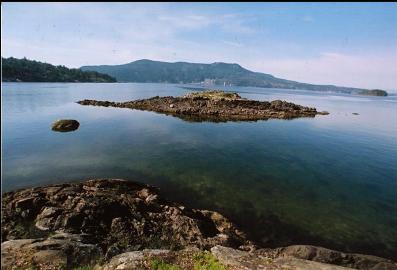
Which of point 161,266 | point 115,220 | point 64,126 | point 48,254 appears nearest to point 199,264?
point 161,266

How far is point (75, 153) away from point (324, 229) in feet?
108

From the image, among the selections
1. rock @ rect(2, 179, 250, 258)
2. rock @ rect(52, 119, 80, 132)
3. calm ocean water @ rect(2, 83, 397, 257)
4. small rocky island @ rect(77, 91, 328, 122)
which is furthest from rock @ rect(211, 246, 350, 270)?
small rocky island @ rect(77, 91, 328, 122)

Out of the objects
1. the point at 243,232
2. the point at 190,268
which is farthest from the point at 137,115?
the point at 190,268

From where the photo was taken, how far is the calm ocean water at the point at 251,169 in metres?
24.6

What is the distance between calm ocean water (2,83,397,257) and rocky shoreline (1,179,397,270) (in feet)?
9.85

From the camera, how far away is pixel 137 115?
8025 cm

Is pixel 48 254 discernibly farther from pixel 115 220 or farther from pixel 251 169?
pixel 251 169

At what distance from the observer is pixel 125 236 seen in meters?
19.2

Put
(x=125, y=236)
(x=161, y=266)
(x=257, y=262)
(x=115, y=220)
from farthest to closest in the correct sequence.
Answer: (x=115, y=220), (x=125, y=236), (x=257, y=262), (x=161, y=266)

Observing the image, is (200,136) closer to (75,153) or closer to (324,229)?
(75,153)

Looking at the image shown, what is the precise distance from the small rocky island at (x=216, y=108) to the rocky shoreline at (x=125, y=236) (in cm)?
5289

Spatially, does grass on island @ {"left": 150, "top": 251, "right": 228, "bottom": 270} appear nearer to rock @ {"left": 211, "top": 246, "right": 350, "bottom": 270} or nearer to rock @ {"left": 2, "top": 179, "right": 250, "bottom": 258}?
rock @ {"left": 211, "top": 246, "right": 350, "bottom": 270}

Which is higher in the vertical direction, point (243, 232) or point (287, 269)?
point (287, 269)

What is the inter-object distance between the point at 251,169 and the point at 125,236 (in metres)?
22.1
